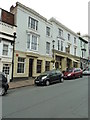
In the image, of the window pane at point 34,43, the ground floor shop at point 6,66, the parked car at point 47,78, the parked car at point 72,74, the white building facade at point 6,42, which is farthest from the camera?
the window pane at point 34,43

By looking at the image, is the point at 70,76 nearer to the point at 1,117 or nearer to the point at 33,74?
the point at 33,74

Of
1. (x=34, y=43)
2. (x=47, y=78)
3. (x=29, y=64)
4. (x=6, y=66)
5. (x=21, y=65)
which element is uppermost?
(x=34, y=43)

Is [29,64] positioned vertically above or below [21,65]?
above

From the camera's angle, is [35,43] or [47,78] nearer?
[47,78]

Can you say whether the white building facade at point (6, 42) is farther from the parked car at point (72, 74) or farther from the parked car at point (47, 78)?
the parked car at point (72, 74)

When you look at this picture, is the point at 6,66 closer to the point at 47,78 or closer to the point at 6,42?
the point at 6,42

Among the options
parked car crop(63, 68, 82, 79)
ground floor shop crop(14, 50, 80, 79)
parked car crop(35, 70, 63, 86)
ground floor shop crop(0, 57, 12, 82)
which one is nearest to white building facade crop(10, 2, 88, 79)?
ground floor shop crop(14, 50, 80, 79)

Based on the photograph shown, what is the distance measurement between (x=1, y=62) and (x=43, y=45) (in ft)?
26.9

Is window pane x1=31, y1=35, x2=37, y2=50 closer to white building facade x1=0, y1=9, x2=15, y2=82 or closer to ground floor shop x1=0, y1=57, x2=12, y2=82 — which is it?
white building facade x1=0, y1=9, x2=15, y2=82

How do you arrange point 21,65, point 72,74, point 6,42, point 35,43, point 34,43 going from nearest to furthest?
point 6,42, point 21,65, point 72,74, point 34,43, point 35,43

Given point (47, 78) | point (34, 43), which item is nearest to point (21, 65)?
point (34, 43)

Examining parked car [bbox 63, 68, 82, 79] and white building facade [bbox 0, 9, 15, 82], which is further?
parked car [bbox 63, 68, 82, 79]

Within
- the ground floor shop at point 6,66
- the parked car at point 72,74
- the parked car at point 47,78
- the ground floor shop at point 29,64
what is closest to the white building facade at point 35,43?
the ground floor shop at point 29,64

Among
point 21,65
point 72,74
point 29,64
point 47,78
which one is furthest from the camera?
point 72,74
